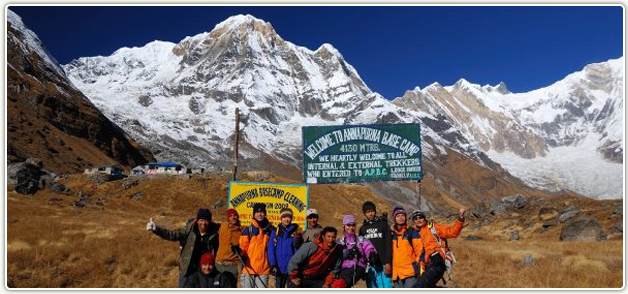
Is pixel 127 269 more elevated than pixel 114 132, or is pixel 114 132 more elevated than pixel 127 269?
pixel 114 132

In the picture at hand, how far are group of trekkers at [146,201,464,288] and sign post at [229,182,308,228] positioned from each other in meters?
4.35

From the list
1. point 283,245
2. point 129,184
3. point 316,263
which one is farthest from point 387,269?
point 129,184

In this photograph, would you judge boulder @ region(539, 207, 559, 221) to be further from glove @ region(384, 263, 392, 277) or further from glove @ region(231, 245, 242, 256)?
glove @ region(231, 245, 242, 256)

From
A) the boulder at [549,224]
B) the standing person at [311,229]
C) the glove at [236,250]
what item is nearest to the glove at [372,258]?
the standing person at [311,229]

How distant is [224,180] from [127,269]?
147 ft

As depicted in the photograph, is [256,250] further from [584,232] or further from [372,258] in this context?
[584,232]

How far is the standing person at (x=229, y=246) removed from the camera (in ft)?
28.7

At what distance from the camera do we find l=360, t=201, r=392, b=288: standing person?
29.1 ft

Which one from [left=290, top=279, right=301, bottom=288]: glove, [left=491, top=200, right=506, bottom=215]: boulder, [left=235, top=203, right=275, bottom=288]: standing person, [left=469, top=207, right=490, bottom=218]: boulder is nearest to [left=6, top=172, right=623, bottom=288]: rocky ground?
[left=491, top=200, right=506, bottom=215]: boulder

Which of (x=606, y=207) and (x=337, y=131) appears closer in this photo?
(x=337, y=131)

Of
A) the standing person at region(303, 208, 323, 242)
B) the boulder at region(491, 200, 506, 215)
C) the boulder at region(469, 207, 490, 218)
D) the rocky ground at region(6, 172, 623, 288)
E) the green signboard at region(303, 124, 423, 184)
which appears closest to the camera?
the standing person at region(303, 208, 323, 242)

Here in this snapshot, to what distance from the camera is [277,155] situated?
195375mm

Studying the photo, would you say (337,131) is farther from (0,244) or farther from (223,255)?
(0,244)

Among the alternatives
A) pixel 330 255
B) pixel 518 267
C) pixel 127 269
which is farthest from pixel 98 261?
pixel 518 267
